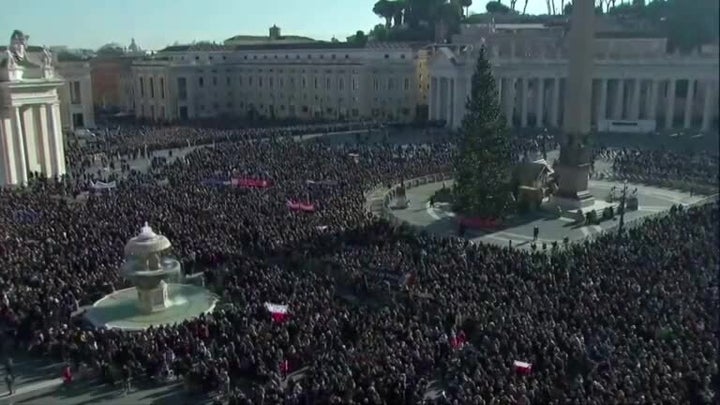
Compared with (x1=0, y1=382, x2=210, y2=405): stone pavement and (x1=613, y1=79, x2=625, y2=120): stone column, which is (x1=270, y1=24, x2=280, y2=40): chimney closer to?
(x1=613, y1=79, x2=625, y2=120): stone column

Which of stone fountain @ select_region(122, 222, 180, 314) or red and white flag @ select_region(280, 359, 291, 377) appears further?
stone fountain @ select_region(122, 222, 180, 314)

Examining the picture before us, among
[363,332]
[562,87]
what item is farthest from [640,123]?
[363,332]

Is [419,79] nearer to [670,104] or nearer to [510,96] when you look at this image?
[510,96]

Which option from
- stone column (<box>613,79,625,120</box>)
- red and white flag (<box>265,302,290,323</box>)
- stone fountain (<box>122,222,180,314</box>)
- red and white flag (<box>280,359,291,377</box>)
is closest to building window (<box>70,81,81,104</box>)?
stone column (<box>613,79,625,120</box>)

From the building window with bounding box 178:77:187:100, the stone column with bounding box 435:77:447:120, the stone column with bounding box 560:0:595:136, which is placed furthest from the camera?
the building window with bounding box 178:77:187:100

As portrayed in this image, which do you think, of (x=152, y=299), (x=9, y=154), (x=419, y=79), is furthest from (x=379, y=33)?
(x=152, y=299)

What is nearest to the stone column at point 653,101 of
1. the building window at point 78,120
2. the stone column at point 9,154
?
the stone column at point 9,154
